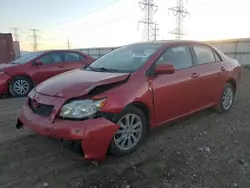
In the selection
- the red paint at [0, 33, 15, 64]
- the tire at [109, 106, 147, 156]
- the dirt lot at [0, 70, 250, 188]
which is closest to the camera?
the dirt lot at [0, 70, 250, 188]

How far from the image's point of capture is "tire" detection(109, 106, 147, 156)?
3.08 metres

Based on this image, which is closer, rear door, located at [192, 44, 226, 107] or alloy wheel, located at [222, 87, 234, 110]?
rear door, located at [192, 44, 226, 107]

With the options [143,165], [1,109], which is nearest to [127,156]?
[143,165]

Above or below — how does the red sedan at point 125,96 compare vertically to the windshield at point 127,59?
below

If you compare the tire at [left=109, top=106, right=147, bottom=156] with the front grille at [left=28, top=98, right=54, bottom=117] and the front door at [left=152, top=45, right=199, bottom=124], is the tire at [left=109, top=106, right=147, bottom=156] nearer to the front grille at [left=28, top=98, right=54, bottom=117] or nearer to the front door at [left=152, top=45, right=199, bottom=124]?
the front door at [left=152, top=45, right=199, bottom=124]

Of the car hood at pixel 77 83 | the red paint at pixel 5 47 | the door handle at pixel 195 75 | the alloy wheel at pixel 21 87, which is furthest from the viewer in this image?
the red paint at pixel 5 47

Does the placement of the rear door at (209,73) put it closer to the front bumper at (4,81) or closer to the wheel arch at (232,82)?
the wheel arch at (232,82)

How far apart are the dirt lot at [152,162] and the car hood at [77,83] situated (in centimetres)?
61

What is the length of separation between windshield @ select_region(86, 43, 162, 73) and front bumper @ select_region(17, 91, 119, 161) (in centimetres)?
101

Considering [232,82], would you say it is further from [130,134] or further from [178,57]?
[130,134]

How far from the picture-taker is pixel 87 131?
2.72 meters

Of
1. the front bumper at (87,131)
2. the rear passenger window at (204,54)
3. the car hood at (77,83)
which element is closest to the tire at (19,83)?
the car hood at (77,83)

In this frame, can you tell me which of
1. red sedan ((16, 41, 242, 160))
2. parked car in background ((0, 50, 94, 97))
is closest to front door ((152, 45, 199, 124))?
red sedan ((16, 41, 242, 160))

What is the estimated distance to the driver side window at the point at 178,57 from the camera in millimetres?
3823
